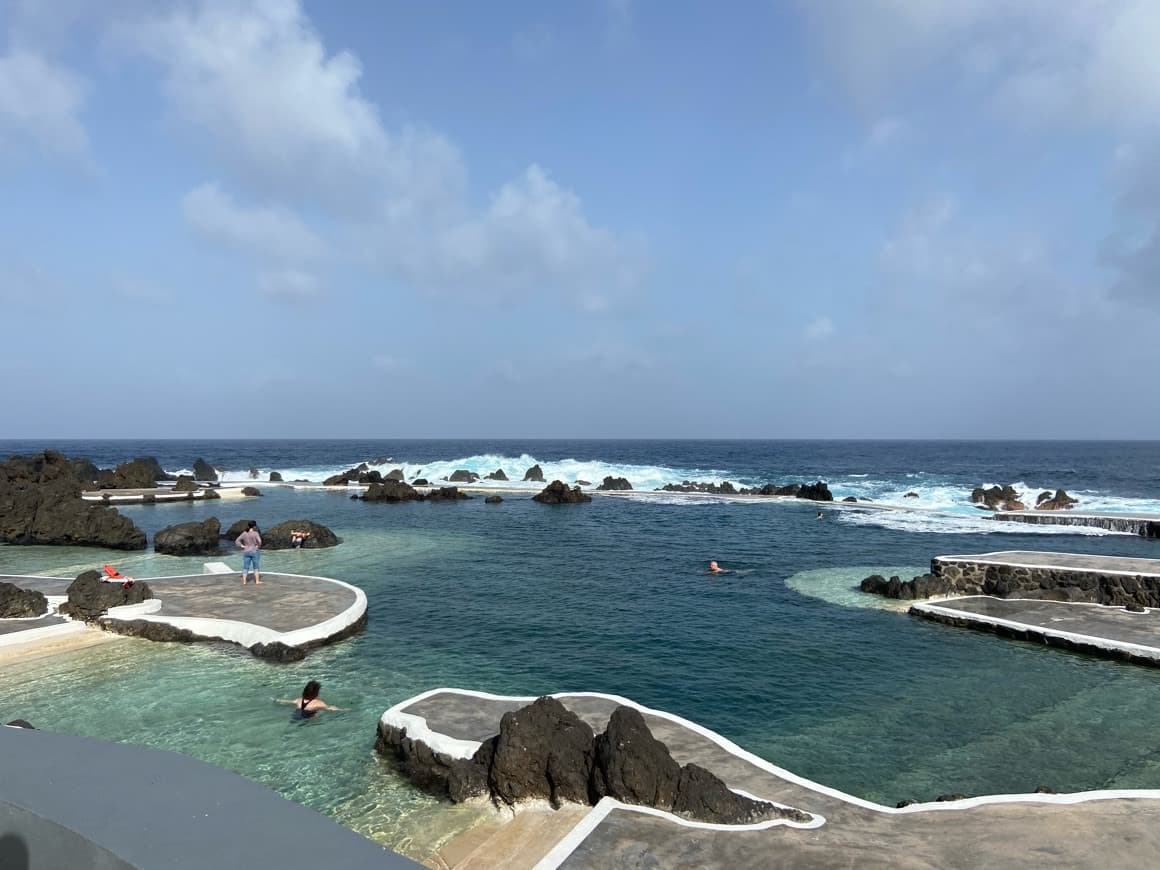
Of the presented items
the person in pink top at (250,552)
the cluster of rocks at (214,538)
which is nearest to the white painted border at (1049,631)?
the person in pink top at (250,552)

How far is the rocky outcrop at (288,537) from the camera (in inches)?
1194

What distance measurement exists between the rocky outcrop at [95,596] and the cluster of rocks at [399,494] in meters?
35.7

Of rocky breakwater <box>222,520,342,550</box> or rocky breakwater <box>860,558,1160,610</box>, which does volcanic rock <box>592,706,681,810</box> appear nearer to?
rocky breakwater <box>860,558,1160,610</box>

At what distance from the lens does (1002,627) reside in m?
18.2

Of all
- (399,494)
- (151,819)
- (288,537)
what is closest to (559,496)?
(399,494)

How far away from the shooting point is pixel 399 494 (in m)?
54.1

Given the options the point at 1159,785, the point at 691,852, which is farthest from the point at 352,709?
the point at 1159,785

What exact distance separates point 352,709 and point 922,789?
9569 millimetres

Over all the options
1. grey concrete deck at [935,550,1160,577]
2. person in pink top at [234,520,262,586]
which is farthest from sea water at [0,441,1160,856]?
grey concrete deck at [935,550,1160,577]

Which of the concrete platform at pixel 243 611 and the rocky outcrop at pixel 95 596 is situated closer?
the concrete platform at pixel 243 611

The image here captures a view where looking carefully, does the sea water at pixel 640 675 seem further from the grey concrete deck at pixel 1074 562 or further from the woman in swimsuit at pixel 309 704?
the grey concrete deck at pixel 1074 562

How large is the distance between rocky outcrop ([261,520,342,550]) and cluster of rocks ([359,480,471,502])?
71.8 ft

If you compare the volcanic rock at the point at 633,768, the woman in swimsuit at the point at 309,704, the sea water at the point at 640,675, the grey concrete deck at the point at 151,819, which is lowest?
the sea water at the point at 640,675

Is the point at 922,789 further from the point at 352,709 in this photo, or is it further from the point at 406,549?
the point at 406,549
